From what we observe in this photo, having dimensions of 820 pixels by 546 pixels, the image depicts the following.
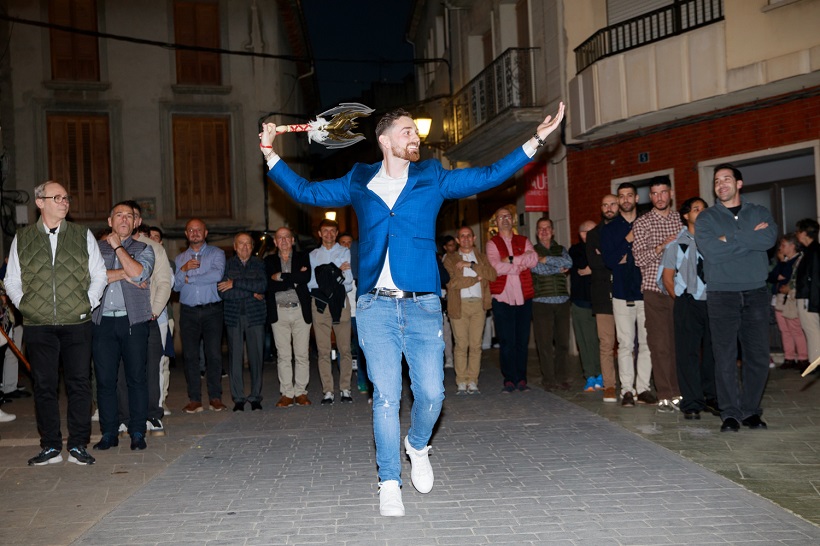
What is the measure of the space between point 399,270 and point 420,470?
1.37 m

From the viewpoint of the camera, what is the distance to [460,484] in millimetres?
6016

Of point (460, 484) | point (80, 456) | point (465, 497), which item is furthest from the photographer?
point (80, 456)

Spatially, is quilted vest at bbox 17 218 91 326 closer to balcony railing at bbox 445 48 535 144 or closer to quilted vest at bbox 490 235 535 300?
quilted vest at bbox 490 235 535 300

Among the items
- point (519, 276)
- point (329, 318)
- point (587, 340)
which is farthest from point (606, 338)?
point (329, 318)

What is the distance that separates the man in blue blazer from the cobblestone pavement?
0.62m

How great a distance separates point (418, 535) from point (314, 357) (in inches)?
516

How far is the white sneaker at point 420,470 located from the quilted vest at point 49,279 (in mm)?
3473

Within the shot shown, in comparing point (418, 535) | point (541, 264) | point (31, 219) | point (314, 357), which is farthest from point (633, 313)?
point (31, 219)

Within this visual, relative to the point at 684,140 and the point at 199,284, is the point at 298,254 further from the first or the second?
the point at 684,140

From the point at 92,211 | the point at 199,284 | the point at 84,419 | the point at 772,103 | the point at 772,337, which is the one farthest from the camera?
the point at 92,211

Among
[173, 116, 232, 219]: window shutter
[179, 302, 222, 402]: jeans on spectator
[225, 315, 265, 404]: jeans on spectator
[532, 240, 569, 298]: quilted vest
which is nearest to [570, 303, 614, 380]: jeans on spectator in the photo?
[532, 240, 569, 298]: quilted vest

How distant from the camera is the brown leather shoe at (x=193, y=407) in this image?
33.9ft

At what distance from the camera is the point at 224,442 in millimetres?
8086

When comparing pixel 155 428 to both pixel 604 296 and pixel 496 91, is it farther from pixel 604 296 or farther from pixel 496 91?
pixel 496 91
